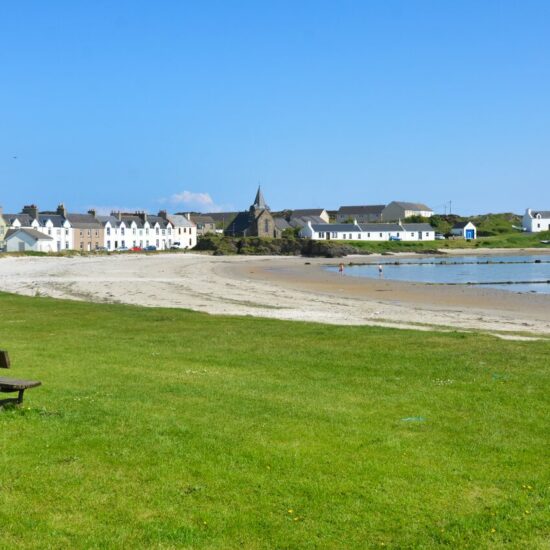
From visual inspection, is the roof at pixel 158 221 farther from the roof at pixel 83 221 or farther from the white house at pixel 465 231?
the white house at pixel 465 231

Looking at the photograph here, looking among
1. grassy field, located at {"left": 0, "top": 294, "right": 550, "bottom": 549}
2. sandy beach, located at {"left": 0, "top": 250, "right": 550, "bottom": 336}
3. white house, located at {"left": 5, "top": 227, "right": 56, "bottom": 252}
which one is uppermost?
white house, located at {"left": 5, "top": 227, "right": 56, "bottom": 252}

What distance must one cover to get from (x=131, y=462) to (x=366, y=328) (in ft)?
48.2

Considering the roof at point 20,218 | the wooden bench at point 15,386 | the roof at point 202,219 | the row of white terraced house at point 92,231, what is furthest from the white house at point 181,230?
the wooden bench at point 15,386

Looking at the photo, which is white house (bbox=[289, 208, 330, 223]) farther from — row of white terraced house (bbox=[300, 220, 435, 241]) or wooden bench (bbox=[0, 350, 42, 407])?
wooden bench (bbox=[0, 350, 42, 407])

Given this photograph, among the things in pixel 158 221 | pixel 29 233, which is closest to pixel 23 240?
pixel 29 233

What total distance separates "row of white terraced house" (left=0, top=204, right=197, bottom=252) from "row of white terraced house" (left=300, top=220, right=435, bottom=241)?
89.6 feet

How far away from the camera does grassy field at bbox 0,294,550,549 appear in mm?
6152

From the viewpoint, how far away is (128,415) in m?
9.49

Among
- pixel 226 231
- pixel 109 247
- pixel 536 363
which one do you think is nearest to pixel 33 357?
pixel 536 363

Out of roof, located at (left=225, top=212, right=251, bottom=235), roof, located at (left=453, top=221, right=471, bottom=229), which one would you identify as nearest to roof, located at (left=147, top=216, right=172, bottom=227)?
roof, located at (left=225, top=212, right=251, bottom=235)

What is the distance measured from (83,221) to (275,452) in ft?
411

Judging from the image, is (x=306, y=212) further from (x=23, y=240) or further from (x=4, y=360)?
(x=4, y=360)

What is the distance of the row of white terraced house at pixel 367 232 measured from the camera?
15212cm

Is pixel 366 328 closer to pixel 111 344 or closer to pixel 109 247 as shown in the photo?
pixel 111 344
